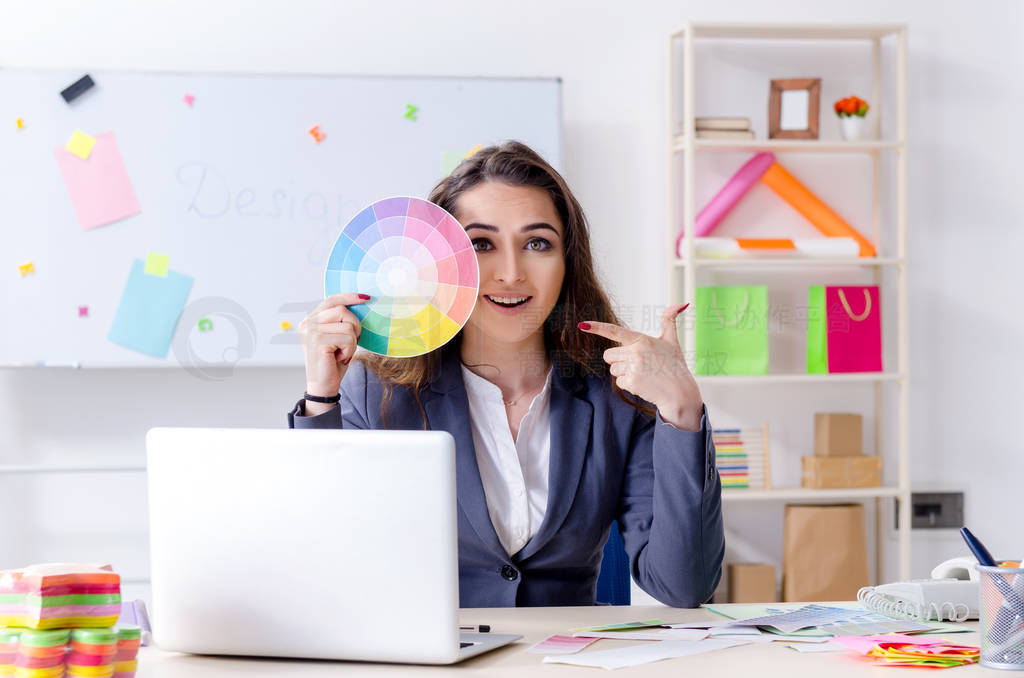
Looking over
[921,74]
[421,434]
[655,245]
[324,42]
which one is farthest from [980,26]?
[421,434]

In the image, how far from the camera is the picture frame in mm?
3045

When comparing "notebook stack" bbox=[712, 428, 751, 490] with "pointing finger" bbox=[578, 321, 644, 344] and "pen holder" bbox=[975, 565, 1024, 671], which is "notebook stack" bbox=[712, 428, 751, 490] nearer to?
"pointing finger" bbox=[578, 321, 644, 344]

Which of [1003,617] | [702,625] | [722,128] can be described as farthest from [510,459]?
[722,128]

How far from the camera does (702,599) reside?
1.43m

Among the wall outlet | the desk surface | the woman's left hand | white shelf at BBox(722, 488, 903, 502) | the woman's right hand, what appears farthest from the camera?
the wall outlet

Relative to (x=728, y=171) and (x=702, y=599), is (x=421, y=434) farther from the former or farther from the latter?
(x=728, y=171)

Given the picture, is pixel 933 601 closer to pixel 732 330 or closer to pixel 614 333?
pixel 614 333

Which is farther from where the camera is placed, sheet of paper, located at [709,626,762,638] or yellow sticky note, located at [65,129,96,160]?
yellow sticky note, located at [65,129,96,160]

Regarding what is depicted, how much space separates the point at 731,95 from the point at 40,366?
224 cm

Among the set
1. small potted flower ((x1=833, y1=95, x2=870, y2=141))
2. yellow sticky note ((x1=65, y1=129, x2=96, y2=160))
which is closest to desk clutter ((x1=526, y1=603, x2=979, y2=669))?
small potted flower ((x1=833, y1=95, x2=870, y2=141))

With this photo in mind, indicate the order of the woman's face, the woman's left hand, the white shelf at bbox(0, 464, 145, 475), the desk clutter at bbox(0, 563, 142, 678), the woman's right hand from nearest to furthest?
the desk clutter at bbox(0, 563, 142, 678), the woman's left hand, the woman's right hand, the woman's face, the white shelf at bbox(0, 464, 145, 475)

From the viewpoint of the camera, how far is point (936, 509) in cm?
320

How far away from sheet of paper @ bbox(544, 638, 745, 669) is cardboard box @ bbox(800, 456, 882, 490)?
6.52ft

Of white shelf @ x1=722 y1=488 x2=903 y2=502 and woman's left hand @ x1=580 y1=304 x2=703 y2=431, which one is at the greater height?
woman's left hand @ x1=580 y1=304 x2=703 y2=431
